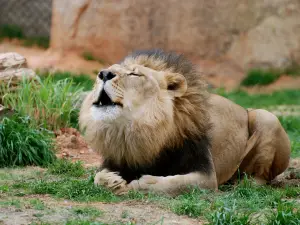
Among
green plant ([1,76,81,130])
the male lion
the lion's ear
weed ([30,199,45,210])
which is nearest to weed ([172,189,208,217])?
the male lion

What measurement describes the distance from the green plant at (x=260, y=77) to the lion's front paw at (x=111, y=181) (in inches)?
419

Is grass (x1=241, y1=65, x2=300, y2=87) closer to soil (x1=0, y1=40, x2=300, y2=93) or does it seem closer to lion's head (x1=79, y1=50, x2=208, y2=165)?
soil (x1=0, y1=40, x2=300, y2=93)

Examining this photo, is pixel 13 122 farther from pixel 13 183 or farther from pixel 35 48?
pixel 35 48

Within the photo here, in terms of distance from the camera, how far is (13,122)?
7801 mm

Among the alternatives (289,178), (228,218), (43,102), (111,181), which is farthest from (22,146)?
(228,218)

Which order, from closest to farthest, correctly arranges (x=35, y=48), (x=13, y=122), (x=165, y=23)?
1. (x=13, y=122)
2. (x=165, y=23)
3. (x=35, y=48)

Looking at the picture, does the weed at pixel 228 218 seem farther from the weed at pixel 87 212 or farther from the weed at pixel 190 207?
the weed at pixel 87 212

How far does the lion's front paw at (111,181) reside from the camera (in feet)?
19.0

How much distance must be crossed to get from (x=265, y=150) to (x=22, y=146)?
2567 millimetres

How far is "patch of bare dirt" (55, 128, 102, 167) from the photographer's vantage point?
833 cm

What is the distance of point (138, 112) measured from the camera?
226 inches

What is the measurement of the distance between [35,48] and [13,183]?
12366 mm

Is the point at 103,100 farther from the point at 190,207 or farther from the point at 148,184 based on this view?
the point at 190,207

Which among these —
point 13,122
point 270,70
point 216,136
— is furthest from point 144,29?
point 216,136
